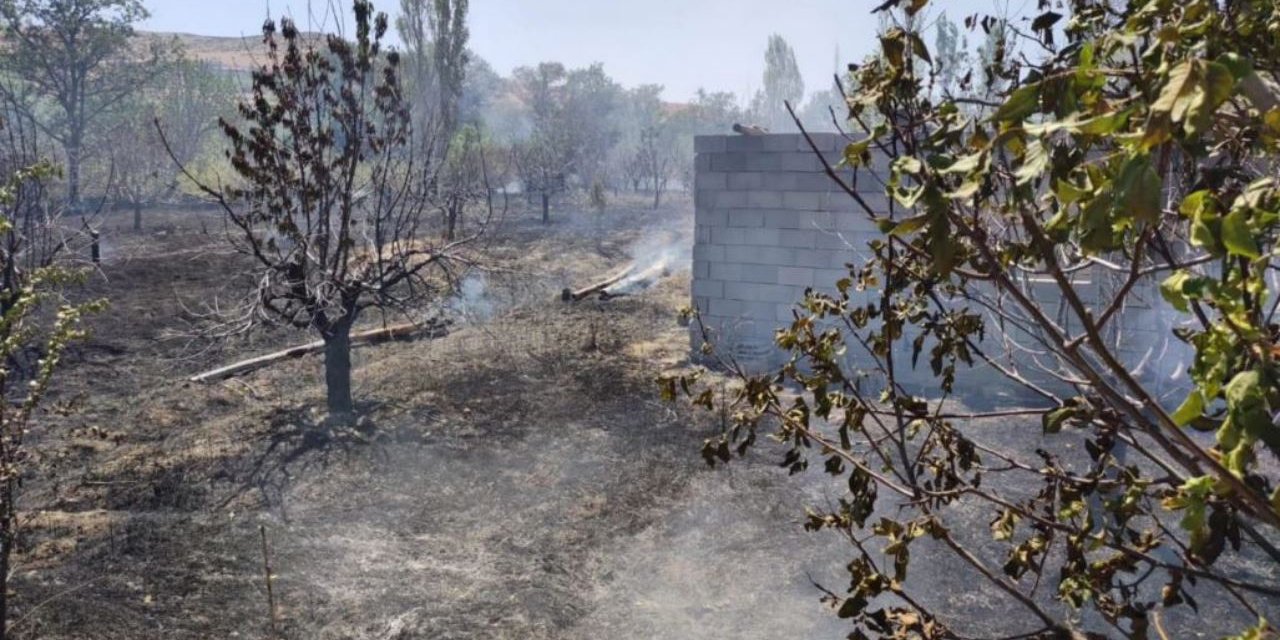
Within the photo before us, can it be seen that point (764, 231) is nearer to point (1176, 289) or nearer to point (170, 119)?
point (1176, 289)

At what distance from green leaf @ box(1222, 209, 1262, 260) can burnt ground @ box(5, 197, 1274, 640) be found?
2760mm

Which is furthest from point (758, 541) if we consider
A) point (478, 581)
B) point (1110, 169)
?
point (1110, 169)

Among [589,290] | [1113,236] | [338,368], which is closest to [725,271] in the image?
[589,290]

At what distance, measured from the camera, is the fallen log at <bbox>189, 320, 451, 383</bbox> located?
27.7 feet

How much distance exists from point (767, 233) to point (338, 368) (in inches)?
199

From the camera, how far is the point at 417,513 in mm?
5438

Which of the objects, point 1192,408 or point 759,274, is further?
point 759,274

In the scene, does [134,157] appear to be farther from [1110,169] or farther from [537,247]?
[1110,169]

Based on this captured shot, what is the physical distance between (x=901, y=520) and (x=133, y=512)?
5.22 meters

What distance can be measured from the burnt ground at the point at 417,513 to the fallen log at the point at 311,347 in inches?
6.4

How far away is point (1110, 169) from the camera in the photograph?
41.4 inches

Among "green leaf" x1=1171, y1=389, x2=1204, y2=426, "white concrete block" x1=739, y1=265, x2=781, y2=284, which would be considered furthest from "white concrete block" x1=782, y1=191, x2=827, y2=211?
"green leaf" x1=1171, y1=389, x2=1204, y2=426

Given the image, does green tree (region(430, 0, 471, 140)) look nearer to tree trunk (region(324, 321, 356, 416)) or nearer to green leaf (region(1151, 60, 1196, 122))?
tree trunk (region(324, 321, 356, 416))

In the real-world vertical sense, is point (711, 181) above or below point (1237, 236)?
above
